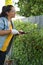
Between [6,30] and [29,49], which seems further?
[29,49]

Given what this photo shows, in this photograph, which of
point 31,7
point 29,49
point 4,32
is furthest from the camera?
point 31,7

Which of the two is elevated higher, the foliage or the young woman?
the young woman

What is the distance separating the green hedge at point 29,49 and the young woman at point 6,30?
0.72 m

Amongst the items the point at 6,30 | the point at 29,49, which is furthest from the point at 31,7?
the point at 6,30

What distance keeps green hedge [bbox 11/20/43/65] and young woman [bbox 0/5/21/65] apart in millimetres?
718

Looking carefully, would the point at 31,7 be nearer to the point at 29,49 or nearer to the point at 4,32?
the point at 29,49

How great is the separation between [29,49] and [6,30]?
1282 mm

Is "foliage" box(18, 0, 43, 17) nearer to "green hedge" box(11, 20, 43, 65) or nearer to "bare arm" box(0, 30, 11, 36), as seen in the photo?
"green hedge" box(11, 20, 43, 65)

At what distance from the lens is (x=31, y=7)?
12.0 m

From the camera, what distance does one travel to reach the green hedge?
6.20 metres

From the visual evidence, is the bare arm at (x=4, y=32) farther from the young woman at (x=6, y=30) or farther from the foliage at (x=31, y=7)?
the foliage at (x=31, y=7)

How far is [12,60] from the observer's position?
714 centimetres

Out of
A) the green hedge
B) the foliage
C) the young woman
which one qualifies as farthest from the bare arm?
the foliage

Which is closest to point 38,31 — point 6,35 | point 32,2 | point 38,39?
point 38,39
